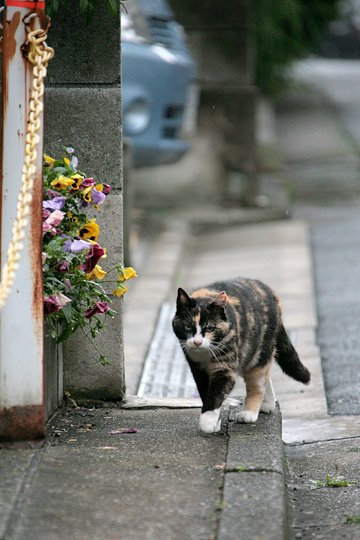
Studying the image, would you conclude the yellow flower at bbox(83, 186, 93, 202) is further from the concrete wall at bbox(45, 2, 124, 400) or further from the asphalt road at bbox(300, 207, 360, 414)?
the asphalt road at bbox(300, 207, 360, 414)

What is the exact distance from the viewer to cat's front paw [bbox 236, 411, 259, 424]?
483 centimetres

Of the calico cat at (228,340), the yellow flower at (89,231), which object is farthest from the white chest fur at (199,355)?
Result: the yellow flower at (89,231)

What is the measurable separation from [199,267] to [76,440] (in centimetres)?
634

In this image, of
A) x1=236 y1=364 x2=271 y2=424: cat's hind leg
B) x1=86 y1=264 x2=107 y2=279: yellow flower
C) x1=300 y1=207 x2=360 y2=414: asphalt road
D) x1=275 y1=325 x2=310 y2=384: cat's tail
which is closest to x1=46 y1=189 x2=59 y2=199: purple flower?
x1=86 y1=264 x2=107 y2=279: yellow flower

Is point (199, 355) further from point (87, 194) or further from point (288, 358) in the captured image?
point (87, 194)

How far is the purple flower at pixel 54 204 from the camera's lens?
14.7 ft

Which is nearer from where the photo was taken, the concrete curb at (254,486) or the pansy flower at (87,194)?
the concrete curb at (254,486)

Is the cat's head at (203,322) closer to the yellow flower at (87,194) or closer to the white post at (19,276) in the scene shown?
the yellow flower at (87,194)

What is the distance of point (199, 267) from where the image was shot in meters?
10.7

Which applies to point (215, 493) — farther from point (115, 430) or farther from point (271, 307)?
point (271, 307)

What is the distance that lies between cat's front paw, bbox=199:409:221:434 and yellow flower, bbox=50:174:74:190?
46.2 inches

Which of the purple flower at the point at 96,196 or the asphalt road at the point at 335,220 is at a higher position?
the purple flower at the point at 96,196

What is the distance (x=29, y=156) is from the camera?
3.88 meters

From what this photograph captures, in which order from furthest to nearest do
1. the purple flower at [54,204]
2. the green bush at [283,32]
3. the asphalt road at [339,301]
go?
1. the green bush at [283,32]
2. the asphalt road at [339,301]
3. the purple flower at [54,204]
